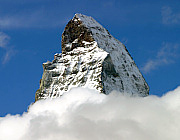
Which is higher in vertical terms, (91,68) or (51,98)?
(91,68)

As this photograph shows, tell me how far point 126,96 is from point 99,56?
2039 cm

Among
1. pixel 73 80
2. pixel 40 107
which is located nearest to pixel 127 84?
pixel 73 80

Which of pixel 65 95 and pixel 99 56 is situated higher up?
pixel 99 56

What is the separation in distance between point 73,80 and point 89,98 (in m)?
10.2

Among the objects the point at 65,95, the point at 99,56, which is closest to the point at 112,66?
the point at 99,56

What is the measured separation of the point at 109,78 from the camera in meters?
193

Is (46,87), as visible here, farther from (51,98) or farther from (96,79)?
(96,79)

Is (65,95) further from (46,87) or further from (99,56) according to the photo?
(99,56)

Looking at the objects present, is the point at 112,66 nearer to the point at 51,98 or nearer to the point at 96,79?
the point at 96,79

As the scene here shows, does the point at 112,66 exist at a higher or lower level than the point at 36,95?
higher

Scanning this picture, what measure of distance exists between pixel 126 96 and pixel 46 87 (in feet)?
112

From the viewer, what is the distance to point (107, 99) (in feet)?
645

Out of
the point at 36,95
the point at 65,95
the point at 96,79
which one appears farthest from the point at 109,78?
the point at 36,95

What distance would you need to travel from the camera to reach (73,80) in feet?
649
